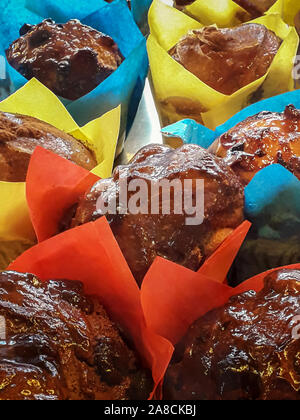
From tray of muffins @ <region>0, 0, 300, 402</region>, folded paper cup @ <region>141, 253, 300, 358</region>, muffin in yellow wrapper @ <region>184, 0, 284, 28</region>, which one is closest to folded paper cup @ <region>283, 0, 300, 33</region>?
muffin in yellow wrapper @ <region>184, 0, 284, 28</region>

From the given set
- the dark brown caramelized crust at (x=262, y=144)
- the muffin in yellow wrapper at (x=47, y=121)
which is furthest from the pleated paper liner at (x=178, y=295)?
the muffin in yellow wrapper at (x=47, y=121)

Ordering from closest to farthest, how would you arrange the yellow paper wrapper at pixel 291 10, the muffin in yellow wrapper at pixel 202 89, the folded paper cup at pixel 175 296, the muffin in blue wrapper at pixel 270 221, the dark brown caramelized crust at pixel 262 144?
the folded paper cup at pixel 175 296, the muffin in blue wrapper at pixel 270 221, the dark brown caramelized crust at pixel 262 144, the muffin in yellow wrapper at pixel 202 89, the yellow paper wrapper at pixel 291 10

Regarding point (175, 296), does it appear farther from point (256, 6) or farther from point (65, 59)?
point (256, 6)

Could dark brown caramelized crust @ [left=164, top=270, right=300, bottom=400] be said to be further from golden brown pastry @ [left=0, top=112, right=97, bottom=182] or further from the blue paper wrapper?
the blue paper wrapper

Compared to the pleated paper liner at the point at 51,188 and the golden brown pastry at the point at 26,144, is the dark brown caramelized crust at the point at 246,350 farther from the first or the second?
the golden brown pastry at the point at 26,144

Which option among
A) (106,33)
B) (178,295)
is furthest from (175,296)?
(106,33)
